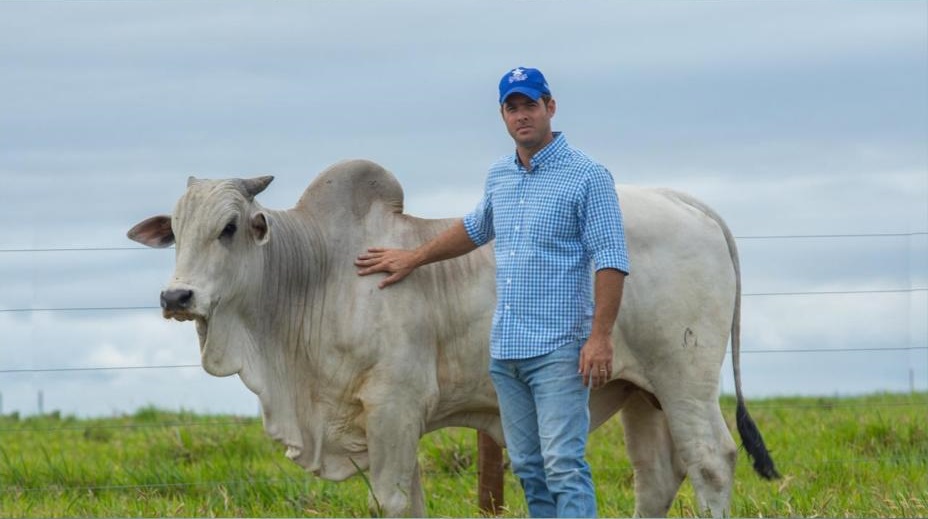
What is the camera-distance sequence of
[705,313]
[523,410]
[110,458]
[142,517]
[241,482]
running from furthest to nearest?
[110,458], [241,482], [142,517], [705,313], [523,410]

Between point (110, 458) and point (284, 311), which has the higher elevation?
point (284, 311)

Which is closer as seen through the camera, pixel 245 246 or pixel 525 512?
pixel 245 246

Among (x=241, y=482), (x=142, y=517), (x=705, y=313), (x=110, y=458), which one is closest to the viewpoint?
(x=705, y=313)

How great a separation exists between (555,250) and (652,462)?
84.8 inches

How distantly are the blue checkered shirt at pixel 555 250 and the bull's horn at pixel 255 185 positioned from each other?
138cm

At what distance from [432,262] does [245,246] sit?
0.82 m

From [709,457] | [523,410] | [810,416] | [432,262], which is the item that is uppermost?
[432,262]

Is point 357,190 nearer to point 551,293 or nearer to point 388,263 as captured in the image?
point 388,263

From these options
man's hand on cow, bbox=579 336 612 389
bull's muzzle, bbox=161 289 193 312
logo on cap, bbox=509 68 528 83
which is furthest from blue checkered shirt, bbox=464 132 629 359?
bull's muzzle, bbox=161 289 193 312

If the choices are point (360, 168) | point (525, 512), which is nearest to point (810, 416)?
point (525, 512)

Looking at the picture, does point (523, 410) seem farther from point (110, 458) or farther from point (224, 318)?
point (110, 458)

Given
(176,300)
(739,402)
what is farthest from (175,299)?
(739,402)

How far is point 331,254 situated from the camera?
22.8 feet

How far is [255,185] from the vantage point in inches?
266
